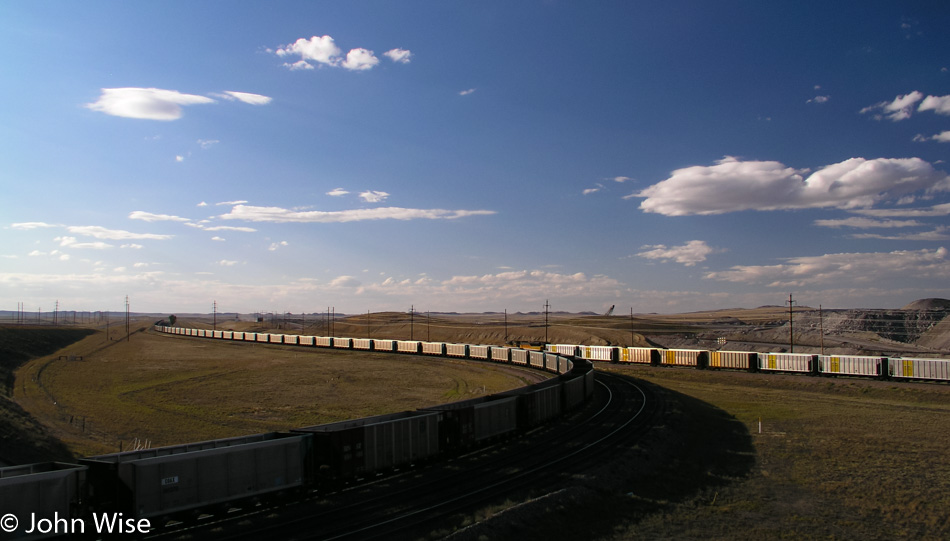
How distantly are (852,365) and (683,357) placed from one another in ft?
75.2

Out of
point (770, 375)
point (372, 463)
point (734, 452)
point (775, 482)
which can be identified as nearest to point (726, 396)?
point (770, 375)

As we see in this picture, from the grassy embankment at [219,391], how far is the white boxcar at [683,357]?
1097 inches

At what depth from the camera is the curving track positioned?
61.7 feet

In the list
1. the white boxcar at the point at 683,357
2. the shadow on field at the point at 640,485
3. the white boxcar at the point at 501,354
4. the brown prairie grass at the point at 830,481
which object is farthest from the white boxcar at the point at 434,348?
the shadow on field at the point at 640,485

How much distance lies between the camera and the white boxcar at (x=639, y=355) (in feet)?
280

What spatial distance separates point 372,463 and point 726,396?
148 feet

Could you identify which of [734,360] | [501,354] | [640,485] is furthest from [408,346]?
[640,485]

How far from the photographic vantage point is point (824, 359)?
215ft

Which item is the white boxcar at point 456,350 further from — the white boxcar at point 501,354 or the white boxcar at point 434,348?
the white boxcar at point 501,354

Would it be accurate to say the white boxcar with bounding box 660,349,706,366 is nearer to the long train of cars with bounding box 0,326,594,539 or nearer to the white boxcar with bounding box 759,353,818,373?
the white boxcar with bounding box 759,353,818,373

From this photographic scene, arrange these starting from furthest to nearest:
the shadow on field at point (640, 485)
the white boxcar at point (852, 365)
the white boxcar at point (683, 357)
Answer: the white boxcar at point (683, 357) → the white boxcar at point (852, 365) → the shadow on field at point (640, 485)

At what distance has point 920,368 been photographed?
195 ft

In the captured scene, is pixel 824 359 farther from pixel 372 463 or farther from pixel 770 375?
pixel 372 463

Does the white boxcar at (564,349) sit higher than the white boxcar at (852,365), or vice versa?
the white boxcar at (852,365)
